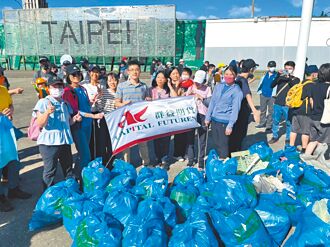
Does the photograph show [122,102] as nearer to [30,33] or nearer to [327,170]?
[327,170]

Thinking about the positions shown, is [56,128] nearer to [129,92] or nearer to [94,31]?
[129,92]

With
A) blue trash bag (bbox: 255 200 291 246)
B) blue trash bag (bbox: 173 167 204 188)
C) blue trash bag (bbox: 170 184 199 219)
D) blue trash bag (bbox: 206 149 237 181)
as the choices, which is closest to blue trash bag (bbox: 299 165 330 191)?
blue trash bag (bbox: 255 200 291 246)

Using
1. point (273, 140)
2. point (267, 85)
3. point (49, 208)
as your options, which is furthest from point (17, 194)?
point (267, 85)

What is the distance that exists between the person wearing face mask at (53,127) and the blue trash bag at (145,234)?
4.72ft

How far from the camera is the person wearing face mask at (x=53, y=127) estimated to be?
297cm

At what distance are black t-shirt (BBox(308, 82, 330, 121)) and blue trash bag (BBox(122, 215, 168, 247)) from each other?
350 centimetres

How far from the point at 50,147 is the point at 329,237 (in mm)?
2942

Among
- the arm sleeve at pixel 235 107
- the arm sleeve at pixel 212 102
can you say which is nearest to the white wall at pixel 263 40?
the arm sleeve at pixel 212 102

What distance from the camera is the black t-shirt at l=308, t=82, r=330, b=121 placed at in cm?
436

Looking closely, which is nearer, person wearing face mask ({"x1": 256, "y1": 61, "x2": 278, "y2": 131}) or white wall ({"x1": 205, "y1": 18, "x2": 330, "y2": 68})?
person wearing face mask ({"x1": 256, "y1": 61, "x2": 278, "y2": 131})

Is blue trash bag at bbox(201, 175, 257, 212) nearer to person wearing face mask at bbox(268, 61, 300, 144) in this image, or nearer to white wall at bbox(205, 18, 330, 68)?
person wearing face mask at bbox(268, 61, 300, 144)

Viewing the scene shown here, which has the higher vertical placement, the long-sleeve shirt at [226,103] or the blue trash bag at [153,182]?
the long-sleeve shirt at [226,103]

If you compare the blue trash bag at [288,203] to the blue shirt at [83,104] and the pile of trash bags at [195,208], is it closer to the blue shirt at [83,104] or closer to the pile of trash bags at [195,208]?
the pile of trash bags at [195,208]

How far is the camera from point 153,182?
2939mm
